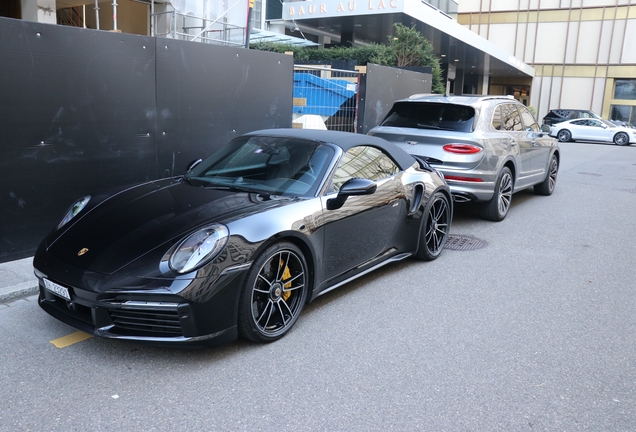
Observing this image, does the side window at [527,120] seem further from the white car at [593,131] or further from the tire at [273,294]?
the white car at [593,131]

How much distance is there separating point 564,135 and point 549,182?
2117 cm

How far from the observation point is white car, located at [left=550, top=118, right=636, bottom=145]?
28078mm

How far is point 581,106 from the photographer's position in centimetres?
4291

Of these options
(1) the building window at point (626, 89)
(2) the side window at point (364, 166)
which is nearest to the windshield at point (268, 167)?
(2) the side window at point (364, 166)

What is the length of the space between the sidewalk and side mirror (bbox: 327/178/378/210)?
102 inches

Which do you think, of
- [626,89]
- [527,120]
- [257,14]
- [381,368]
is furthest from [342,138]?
[626,89]

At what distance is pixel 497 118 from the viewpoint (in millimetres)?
8461

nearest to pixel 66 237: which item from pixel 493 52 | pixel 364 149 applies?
pixel 364 149

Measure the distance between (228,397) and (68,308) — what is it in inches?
50.4

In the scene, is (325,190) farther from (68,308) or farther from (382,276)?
(68,308)

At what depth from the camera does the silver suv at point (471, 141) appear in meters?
7.82

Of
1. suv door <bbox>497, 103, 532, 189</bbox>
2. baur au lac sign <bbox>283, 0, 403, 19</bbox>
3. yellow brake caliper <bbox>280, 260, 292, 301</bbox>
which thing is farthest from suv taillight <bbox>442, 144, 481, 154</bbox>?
baur au lac sign <bbox>283, 0, 403, 19</bbox>

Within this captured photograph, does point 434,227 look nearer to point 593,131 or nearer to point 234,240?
point 234,240

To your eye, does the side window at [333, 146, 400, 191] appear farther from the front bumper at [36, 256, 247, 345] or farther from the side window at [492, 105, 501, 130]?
the side window at [492, 105, 501, 130]
